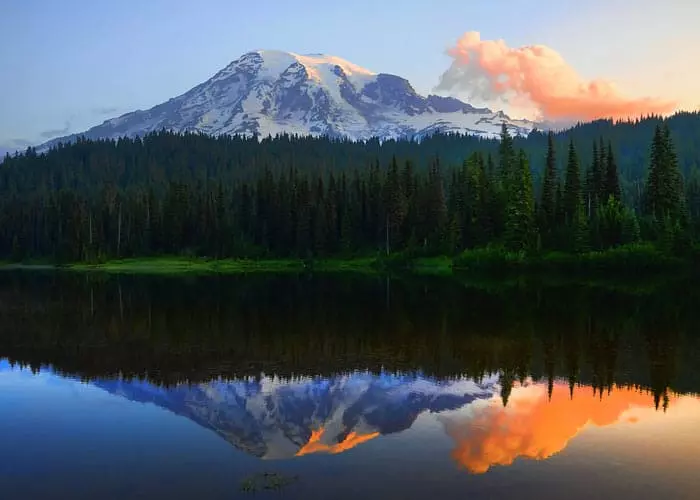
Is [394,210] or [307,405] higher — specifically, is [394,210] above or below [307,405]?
above

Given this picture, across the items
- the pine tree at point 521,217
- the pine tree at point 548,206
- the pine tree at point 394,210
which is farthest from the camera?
the pine tree at point 394,210

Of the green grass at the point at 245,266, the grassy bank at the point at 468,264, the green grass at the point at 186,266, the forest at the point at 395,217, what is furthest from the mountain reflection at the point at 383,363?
the green grass at the point at 186,266

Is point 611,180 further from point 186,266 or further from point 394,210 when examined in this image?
point 186,266

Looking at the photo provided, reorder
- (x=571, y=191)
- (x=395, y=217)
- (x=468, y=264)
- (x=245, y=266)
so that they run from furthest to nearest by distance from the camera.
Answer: (x=245, y=266)
(x=395, y=217)
(x=571, y=191)
(x=468, y=264)

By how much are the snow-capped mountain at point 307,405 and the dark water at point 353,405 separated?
109 millimetres

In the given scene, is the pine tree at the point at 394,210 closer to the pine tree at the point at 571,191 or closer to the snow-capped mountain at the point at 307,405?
the pine tree at the point at 571,191

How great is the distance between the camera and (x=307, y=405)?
25.4 metres

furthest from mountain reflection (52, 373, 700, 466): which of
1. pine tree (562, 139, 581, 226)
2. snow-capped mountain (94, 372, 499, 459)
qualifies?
pine tree (562, 139, 581, 226)

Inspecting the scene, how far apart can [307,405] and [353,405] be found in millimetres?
1770

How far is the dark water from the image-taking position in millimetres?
17391

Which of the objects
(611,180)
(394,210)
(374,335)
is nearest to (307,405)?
(374,335)

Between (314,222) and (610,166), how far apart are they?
6140 centimetres

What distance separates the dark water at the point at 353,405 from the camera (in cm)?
1739

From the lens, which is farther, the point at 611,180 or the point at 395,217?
the point at 395,217
